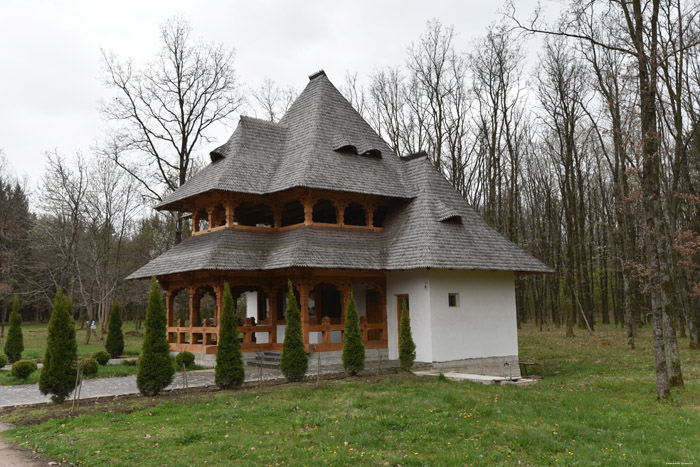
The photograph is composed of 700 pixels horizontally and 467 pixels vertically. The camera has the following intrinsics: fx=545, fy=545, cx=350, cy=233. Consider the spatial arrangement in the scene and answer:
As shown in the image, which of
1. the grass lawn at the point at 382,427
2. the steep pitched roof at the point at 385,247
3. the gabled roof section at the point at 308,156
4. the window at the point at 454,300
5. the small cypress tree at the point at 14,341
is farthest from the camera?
the small cypress tree at the point at 14,341

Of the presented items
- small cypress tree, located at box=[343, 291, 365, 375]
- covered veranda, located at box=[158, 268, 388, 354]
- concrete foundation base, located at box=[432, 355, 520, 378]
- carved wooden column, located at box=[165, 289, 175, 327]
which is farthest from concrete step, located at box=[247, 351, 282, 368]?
concrete foundation base, located at box=[432, 355, 520, 378]

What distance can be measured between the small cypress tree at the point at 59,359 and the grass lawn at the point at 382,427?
46 cm

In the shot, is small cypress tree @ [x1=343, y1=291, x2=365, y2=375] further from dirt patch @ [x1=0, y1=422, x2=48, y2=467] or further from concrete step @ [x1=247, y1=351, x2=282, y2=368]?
dirt patch @ [x1=0, y1=422, x2=48, y2=467]

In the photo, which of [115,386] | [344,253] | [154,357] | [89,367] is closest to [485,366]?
[344,253]

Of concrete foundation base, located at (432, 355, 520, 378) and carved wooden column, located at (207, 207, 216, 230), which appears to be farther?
carved wooden column, located at (207, 207, 216, 230)

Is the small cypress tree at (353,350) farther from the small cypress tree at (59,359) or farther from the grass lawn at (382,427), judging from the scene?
the small cypress tree at (59,359)

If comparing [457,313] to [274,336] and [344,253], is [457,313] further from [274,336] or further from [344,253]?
[274,336]

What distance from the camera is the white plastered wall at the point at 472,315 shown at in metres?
16.1

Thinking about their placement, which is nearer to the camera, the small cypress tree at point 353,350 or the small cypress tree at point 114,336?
the small cypress tree at point 353,350

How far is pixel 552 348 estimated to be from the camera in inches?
882

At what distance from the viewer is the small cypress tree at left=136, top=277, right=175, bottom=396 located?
11453mm

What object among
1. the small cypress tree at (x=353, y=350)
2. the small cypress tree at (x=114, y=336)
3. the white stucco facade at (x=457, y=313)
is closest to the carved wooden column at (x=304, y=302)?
the small cypress tree at (x=353, y=350)

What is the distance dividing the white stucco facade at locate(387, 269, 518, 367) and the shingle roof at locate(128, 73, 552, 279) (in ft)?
2.62

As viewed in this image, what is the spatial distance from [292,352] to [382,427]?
4.65 m
